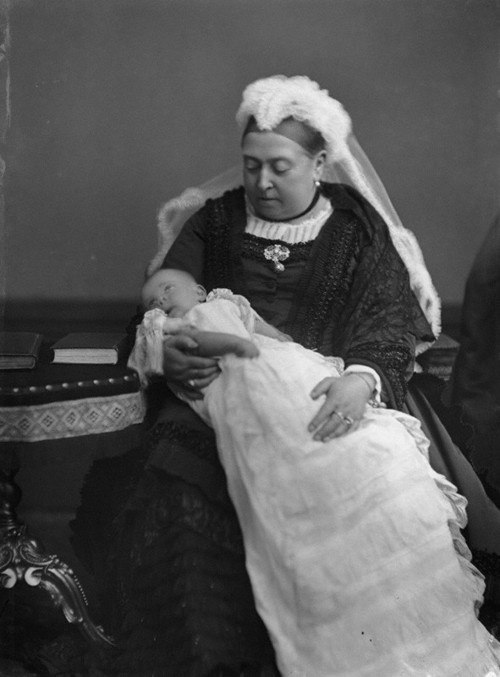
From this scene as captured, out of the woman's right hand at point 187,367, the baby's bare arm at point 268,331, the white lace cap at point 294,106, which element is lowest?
the woman's right hand at point 187,367

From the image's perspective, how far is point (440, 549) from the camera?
199 cm

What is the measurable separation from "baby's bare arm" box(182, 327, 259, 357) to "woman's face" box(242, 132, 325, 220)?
1.30 ft

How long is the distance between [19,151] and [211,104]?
57 cm

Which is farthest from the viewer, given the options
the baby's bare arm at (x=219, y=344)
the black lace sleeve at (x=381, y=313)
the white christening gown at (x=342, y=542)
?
the black lace sleeve at (x=381, y=313)

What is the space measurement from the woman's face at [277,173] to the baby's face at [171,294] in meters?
0.30

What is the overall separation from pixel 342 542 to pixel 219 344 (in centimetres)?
60

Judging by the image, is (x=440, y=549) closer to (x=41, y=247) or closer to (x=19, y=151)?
(x=41, y=247)

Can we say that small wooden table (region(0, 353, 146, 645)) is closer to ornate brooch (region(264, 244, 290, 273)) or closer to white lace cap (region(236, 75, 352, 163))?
ornate brooch (region(264, 244, 290, 273))

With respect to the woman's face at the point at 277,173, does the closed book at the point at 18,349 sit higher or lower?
lower

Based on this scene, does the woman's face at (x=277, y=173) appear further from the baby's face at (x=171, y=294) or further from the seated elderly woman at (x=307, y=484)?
the baby's face at (x=171, y=294)

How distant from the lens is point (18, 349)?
229cm

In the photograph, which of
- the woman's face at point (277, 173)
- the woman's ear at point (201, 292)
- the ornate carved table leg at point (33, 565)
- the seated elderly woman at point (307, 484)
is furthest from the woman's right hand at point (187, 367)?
the ornate carved table leg at point (33, 565)

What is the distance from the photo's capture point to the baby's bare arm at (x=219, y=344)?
211 cm

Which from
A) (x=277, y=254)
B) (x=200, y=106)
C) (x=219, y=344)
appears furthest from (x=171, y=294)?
(x=200, y=106)
